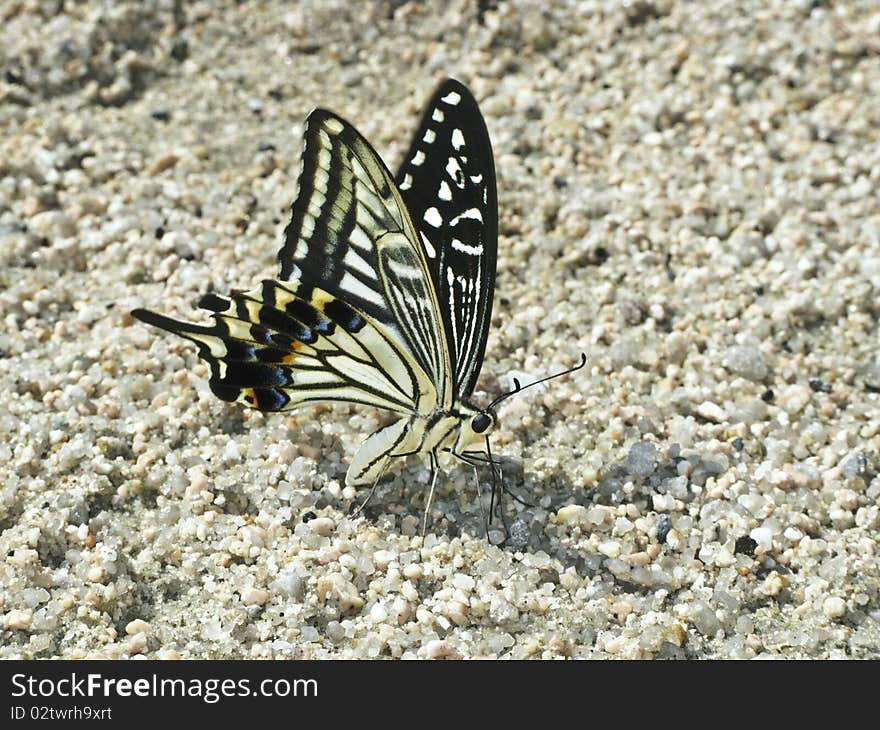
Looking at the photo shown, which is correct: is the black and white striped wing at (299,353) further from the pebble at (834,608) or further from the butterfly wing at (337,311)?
the pebble at (834,608)

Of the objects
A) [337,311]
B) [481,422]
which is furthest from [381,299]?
[481,422]

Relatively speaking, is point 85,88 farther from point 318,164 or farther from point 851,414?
point 851,414

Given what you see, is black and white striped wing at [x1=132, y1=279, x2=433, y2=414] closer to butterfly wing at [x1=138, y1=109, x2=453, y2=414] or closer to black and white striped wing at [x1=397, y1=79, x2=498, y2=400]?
butterfly wing at [x1=138, y1=109, x2=453, y2=414]

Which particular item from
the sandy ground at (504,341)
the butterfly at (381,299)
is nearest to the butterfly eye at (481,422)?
the butterfly at (381,299)

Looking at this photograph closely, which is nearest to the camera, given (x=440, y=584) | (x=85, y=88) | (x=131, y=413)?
(x=440, y=584)

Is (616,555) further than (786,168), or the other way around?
(786,168)

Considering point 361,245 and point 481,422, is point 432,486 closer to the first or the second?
point 481,422

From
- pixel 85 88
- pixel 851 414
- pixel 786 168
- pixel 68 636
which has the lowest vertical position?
pixel 68 636

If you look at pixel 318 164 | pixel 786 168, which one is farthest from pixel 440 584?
pixel 786 168
